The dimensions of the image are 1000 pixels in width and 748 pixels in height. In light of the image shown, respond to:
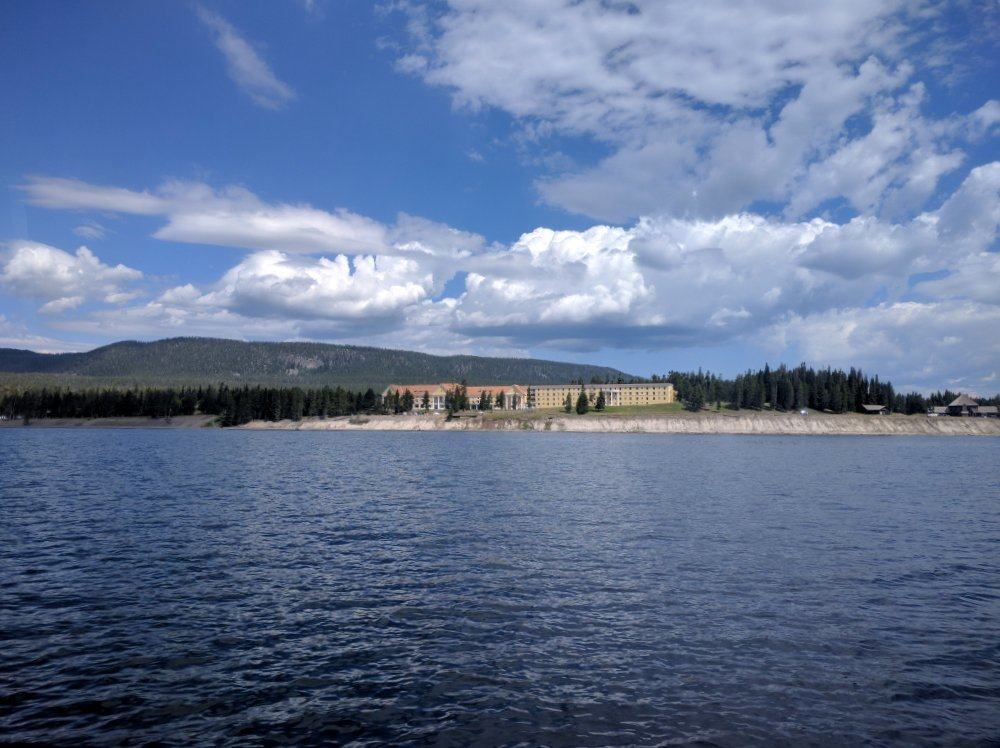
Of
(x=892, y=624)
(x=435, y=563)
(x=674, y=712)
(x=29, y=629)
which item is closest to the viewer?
(x=674, y=712)

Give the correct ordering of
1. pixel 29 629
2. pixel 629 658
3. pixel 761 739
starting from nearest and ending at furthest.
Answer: pixel 761 739 → pixel 629 658 → pixel 29 629

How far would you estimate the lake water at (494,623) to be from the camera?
47.9 ft

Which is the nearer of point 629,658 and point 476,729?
point 476,729

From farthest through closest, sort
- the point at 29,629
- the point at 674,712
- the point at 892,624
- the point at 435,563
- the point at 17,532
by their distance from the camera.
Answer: the point at 17,532
the point at 435,563
the point at 892,624
the point at 29,629
the point at 674,712

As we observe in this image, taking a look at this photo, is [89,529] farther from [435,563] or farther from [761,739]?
[761,739]

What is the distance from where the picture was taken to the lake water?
14609 millimetres

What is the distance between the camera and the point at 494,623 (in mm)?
20766

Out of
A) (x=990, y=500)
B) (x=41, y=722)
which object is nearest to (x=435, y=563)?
(x=41, y=722)

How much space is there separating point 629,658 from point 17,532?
33.0m

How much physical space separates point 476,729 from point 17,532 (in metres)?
32.0

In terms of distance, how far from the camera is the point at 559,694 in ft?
51.7

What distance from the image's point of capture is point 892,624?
2145 cm

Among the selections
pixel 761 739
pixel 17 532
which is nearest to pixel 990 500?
pixel 761 739

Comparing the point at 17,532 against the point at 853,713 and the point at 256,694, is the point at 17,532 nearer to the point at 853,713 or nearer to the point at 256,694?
the point at 256,694
